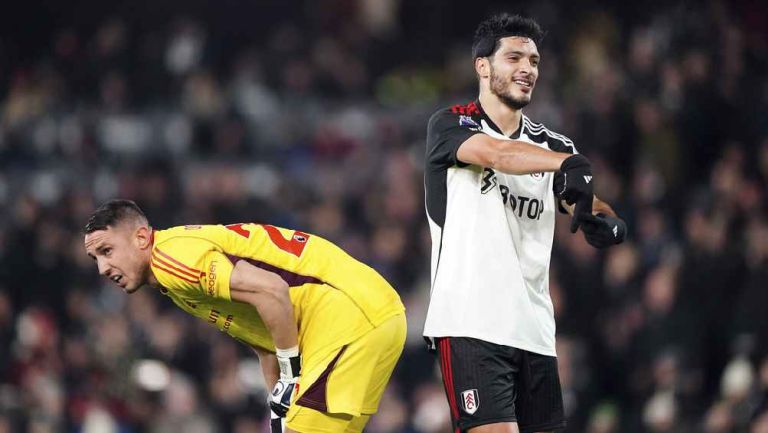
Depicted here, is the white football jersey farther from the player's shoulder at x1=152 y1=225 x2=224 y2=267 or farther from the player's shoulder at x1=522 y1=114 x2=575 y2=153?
the player's shoulder at x1=152 y1=225 x2=224 y2=267

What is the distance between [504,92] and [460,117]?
23cm

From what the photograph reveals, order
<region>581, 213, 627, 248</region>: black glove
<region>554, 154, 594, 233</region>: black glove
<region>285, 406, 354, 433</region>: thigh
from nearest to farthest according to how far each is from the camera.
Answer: <region>554, 154, 594, 233</region>: black glove, <region>581, 213, 627, 248</region>: black glove, <region>285, 406, 354, 433</region>: thigh

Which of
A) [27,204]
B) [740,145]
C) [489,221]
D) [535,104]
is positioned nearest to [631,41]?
[535,104]

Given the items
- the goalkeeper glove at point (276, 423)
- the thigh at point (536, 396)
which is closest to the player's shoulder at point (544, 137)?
the thigh at point (536, 396)

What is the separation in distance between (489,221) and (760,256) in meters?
4.21

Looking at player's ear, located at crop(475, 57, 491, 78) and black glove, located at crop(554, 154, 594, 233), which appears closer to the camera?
black glove, located at crop(554, 154, 594, 233)

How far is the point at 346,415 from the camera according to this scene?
19.7ft

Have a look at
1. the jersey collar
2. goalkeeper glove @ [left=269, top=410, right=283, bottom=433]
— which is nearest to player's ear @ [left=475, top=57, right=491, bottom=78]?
the jersey collar

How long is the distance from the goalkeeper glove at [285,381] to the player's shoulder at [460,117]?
121 centimetres

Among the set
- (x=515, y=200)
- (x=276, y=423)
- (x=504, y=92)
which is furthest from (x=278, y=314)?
(x=504, y=92)

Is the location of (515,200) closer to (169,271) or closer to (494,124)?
(494,124)

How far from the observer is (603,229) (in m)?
5.25

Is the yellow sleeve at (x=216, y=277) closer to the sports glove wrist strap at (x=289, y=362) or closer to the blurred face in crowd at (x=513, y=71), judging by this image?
the sports glove wrist strap at (x=289, y=362)

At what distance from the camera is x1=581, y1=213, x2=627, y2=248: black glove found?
17.2 ft
